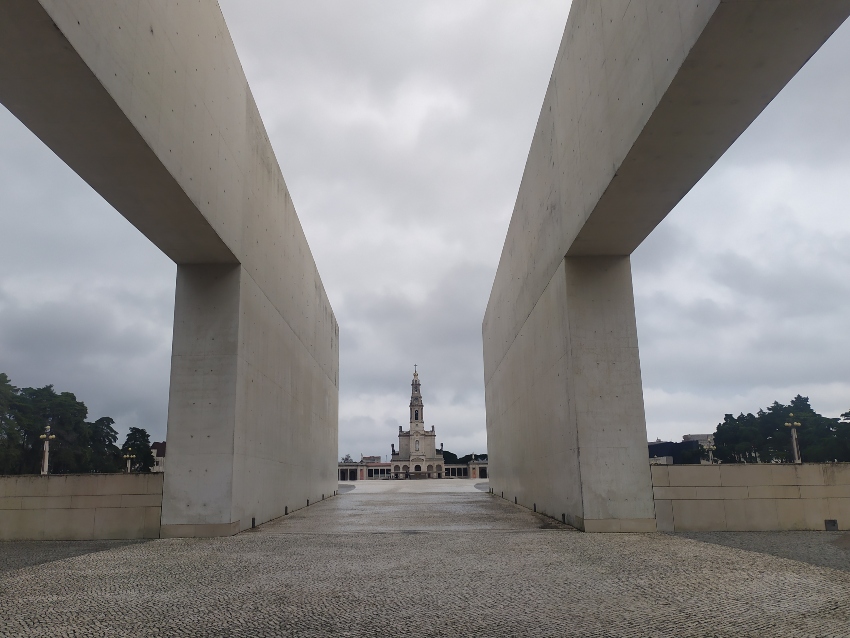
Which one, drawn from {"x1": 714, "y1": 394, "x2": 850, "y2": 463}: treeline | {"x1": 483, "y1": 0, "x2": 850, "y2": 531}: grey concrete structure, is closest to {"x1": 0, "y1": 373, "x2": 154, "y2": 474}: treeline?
{"x1": 483, "y1": 0, "x2": 850, "y2": 531}: grey concrete structure

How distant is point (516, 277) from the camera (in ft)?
50.0

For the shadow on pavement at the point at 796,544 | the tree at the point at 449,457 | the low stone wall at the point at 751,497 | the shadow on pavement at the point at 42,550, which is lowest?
the shadow on pavement at the point at 796,544

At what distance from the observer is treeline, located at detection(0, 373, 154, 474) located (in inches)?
1763

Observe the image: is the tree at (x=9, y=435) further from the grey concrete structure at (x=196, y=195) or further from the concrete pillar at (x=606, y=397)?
the concrete pillar at (x=606, y=397)

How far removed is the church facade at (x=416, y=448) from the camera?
10175cm

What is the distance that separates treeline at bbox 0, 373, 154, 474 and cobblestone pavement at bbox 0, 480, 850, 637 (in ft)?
142

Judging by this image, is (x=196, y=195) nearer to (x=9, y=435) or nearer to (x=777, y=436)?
(x=9, y=435)

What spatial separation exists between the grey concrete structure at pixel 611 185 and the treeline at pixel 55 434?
142 ft

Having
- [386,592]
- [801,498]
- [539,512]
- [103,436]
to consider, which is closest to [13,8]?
[386,592]

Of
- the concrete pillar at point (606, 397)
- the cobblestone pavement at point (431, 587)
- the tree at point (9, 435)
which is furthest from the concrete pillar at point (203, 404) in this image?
the tree at point (9, 435)

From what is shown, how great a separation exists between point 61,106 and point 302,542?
5596 millimetres

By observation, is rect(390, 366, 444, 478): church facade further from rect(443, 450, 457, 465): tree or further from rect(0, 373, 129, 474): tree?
rect(0, 373, 129, 474): tree

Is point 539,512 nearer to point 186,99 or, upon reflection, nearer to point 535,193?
point 535,193

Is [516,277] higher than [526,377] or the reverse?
higher
